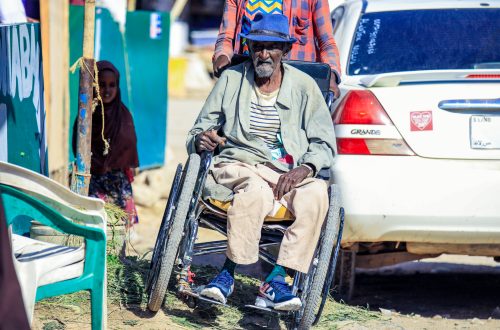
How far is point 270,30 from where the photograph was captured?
4.92 m

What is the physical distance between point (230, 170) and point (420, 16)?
211cm

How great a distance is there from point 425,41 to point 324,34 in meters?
0.67

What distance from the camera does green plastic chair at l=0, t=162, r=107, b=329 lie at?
3.74 metres

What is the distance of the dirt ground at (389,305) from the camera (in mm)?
4855

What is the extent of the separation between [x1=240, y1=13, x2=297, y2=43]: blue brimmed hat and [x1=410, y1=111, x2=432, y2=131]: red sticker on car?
80 centimetres

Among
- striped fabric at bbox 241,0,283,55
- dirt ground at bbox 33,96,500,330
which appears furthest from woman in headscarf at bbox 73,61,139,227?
striped fabric at bbox 241,0,283,55

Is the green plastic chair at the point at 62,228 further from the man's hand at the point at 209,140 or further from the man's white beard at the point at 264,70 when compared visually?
the man's white beard at the point at 264,70

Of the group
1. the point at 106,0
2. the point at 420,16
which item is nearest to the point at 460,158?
the point at 420,16

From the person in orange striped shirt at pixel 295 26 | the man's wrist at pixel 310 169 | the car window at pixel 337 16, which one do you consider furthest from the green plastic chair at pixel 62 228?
the car window at pixel 337 16

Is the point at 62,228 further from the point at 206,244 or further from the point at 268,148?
the point at 268,148

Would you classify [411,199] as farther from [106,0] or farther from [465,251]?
[106,0]

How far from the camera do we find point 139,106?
10.1 meters

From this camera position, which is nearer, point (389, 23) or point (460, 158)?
point (460, 158)

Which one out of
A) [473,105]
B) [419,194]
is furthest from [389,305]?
[473,105]
